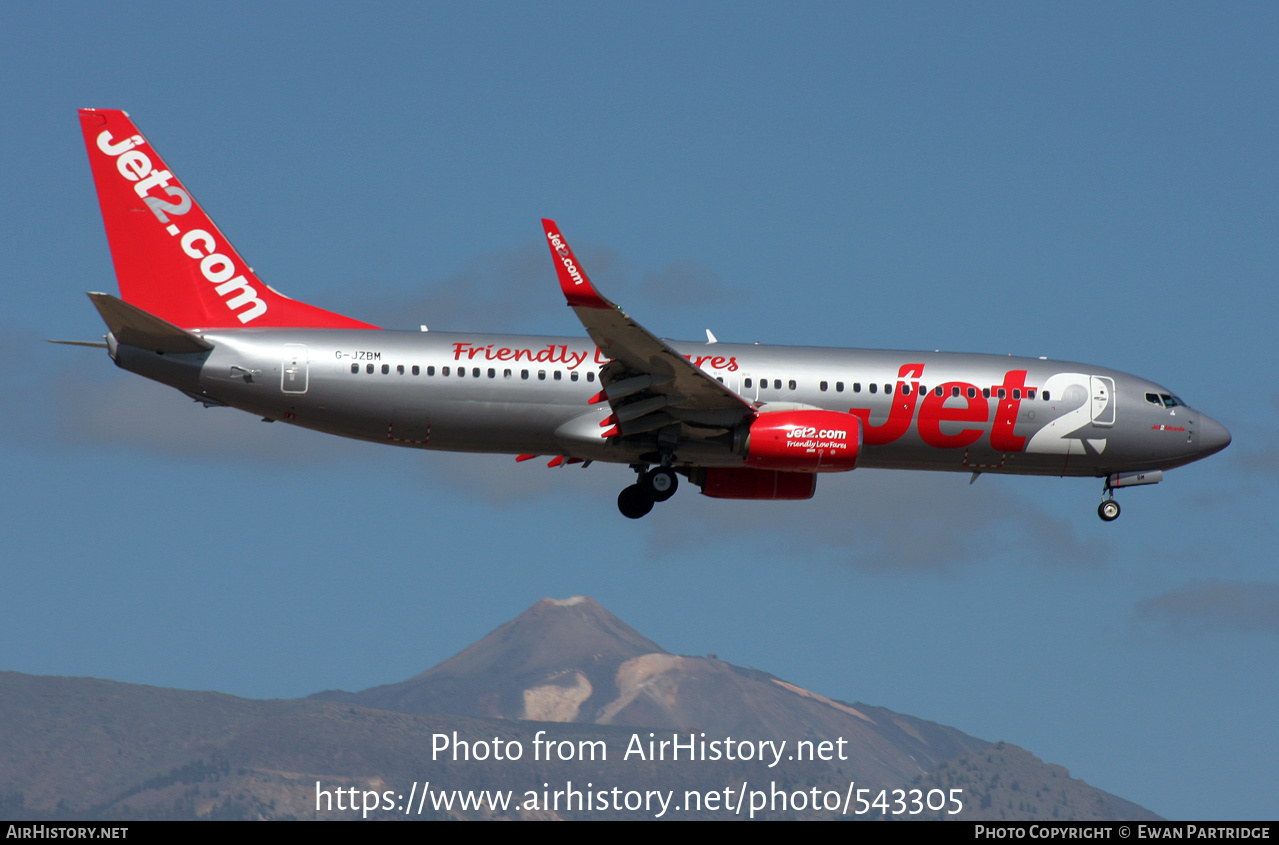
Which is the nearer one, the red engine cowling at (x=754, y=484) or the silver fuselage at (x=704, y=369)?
the silver fuselage at (x=704, y=369)

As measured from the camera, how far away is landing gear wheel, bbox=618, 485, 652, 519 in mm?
41562

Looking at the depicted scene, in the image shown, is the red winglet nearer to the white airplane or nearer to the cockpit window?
the white airplane

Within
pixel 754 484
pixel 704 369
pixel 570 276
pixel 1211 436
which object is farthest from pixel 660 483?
pixel 1211 436

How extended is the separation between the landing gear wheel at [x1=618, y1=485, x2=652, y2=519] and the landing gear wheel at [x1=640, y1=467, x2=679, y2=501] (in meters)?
0.29

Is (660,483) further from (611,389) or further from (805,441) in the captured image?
(805,441)

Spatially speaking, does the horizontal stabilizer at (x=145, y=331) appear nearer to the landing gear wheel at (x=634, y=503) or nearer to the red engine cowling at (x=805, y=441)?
the landing gear wheel at (x=634, y=503)

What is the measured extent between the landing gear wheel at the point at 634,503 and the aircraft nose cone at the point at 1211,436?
49.3ft

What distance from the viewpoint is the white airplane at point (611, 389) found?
38.8m

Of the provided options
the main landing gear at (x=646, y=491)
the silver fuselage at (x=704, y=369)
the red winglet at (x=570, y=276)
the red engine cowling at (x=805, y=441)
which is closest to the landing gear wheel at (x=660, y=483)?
the main landing gear at (x=646, y=491)

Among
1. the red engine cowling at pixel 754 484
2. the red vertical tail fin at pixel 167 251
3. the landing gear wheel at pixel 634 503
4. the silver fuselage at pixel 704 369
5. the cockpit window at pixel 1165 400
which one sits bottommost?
the landing gear wheel at pixel 634 503

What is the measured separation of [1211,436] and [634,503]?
51.6ft

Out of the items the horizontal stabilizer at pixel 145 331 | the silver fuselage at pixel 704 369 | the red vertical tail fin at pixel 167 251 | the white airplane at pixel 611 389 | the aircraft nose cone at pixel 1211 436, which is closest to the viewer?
the horizontal stabilizer at pixel 145 331

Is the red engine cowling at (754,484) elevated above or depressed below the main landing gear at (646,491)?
above
